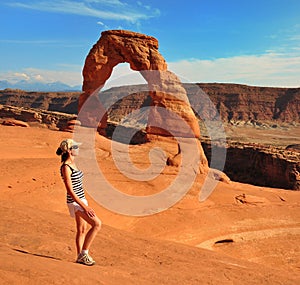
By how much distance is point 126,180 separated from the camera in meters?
13.0

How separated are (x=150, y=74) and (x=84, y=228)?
15.1 m

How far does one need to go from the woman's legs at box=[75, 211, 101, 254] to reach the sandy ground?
31 centimetres

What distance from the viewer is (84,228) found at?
4.83 m

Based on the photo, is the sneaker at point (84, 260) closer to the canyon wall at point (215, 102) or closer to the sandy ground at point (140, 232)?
the sandy ground at point (140, 232)

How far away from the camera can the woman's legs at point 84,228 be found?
4.55 m

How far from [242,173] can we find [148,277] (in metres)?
27.1

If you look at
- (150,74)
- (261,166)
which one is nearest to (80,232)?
(150,74)

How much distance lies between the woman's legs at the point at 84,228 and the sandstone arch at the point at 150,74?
1377 cm

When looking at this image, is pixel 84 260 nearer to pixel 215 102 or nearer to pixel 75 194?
pixel 75 194

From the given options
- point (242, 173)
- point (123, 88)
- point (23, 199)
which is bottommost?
point (242, 173)

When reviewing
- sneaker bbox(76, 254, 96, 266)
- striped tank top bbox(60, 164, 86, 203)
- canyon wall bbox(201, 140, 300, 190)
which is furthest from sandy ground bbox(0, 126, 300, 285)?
canyon wall bbox(201, 140, 300, 190)

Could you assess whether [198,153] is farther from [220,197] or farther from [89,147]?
[89,147]

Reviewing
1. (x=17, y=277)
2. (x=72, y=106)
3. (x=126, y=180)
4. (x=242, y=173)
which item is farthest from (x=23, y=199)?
(x=72, y=106)

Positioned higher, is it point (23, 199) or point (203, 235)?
point (23, 199)
